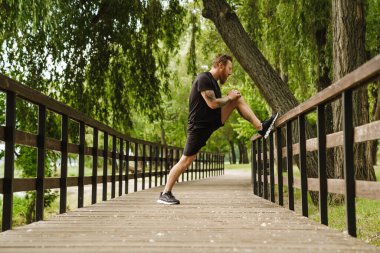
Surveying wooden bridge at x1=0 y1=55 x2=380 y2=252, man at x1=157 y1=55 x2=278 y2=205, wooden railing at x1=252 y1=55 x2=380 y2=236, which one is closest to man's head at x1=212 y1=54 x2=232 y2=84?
man at x1=157 y1=55 x2=278 y2=205

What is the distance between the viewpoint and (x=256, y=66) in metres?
9.45

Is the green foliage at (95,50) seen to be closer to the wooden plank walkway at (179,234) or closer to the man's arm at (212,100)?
the man's arm at (212,100)

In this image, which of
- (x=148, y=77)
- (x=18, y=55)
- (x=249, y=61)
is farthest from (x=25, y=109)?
(x=249, y=61)

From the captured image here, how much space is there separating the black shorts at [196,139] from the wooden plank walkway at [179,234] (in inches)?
53.1

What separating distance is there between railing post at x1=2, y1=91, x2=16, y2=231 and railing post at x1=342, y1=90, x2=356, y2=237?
2.39 m

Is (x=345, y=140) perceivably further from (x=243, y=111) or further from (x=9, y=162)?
(x=243, y=111)

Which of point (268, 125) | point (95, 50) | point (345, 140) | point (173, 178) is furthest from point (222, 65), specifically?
point (95, 50)

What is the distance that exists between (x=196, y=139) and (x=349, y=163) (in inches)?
127

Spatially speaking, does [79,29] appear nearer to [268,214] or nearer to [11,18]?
[11,18]

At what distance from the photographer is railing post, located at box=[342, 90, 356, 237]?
3645 mm

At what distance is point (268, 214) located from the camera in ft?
17.6

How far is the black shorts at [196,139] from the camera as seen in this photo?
22.0 feet

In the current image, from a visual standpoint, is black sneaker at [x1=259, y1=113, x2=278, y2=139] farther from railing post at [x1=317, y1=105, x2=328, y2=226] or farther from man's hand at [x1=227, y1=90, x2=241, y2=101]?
railing post at [x1=317, y1=105, x2=328, y2=226]

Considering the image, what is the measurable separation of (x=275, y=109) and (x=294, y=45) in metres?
2.83
